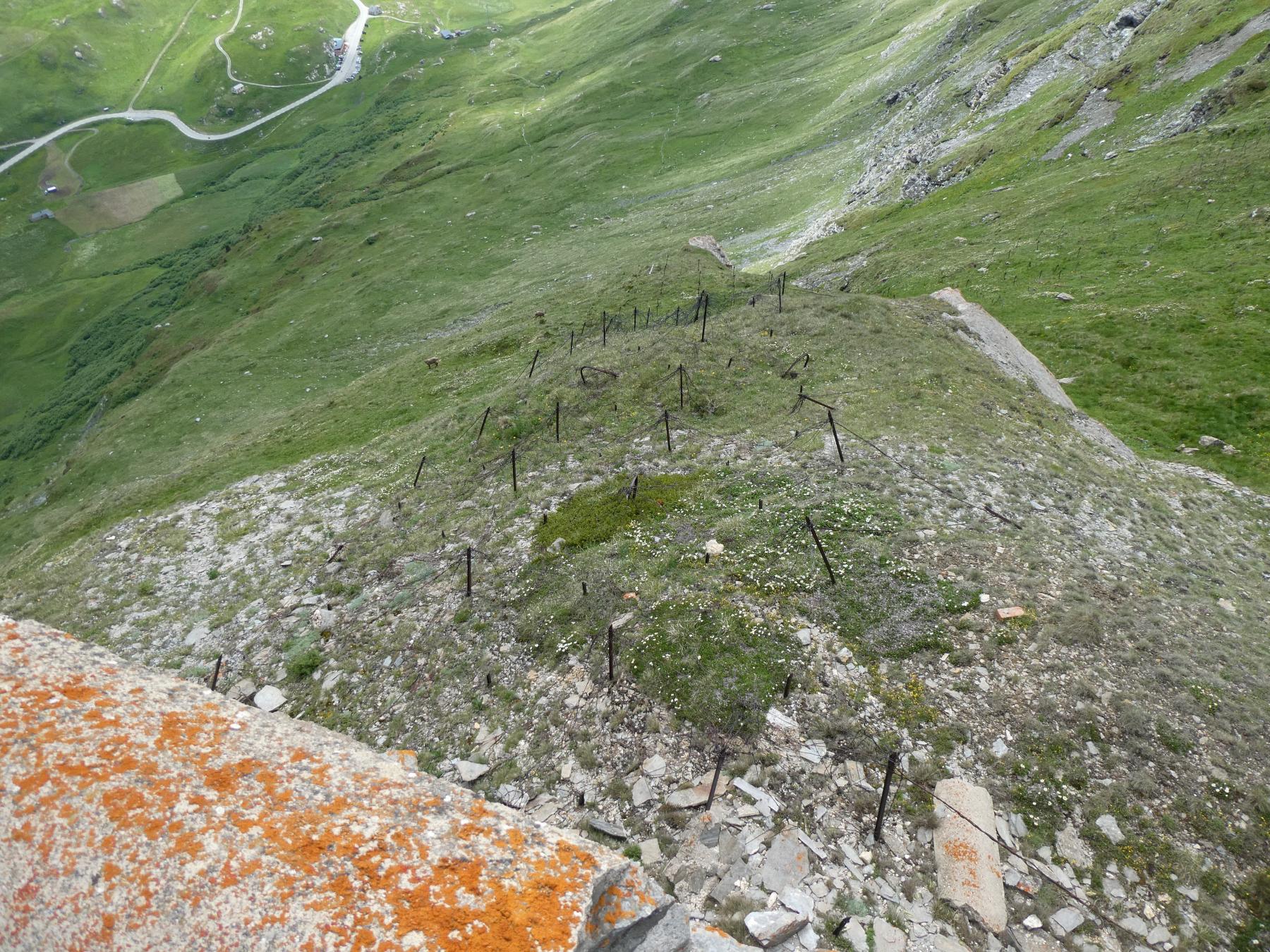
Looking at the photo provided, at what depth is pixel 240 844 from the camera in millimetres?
5023

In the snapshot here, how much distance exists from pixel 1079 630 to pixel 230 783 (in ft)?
50.7

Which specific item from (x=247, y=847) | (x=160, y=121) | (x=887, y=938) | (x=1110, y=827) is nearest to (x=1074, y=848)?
(x=1110, y=827)

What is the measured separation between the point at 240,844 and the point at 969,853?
994cm

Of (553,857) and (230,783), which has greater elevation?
(230,783)

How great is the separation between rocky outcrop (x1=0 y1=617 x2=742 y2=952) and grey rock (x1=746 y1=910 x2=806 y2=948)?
2.55 m

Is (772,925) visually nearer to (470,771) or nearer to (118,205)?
(470,771)

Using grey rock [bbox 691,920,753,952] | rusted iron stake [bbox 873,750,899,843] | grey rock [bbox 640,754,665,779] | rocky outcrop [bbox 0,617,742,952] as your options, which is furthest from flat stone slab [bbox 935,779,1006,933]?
rocky outcrop [bbox 0,617,742,952]

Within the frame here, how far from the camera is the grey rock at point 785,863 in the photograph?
30.0 ft

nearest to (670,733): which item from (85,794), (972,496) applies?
(85,794)

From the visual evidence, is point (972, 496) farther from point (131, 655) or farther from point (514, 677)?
point (131, 655)

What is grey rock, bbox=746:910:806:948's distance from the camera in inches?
320

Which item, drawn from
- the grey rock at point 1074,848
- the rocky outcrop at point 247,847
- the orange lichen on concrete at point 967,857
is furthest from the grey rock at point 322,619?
the grey rock at point 1074,848

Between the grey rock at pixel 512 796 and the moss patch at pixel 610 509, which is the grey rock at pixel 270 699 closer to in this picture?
the grey rock at pixel 512 796

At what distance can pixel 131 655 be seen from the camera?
20.5 metres
